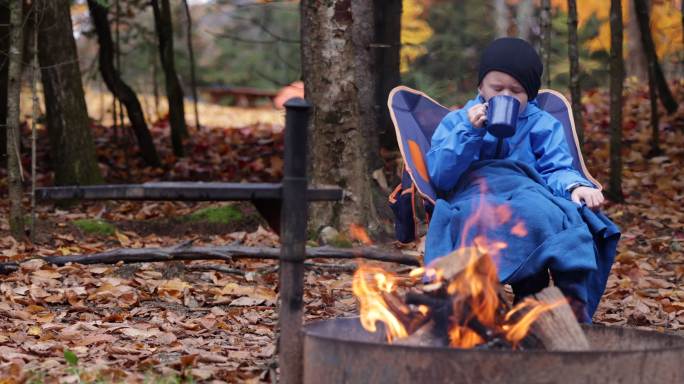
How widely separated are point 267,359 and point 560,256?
1.47 meters

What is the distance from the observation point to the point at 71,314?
5.69 metres

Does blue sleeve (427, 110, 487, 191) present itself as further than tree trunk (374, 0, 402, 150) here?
No

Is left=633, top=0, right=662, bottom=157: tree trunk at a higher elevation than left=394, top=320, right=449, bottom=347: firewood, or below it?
higher

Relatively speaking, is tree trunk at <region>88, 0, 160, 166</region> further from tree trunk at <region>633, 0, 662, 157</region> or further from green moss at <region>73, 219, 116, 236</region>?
tree trunk at <region>633, 0, 662, 157</region>

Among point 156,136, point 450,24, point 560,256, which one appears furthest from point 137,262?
point 450,24

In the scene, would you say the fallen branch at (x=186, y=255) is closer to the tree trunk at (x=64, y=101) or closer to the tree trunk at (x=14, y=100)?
the tree trunk at (x=14, y=100)

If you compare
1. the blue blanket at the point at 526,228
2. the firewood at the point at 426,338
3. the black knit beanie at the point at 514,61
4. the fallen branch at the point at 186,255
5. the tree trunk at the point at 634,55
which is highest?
the tree trunk at the point at 634,55

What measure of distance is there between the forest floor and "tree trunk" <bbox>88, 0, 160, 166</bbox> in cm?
31

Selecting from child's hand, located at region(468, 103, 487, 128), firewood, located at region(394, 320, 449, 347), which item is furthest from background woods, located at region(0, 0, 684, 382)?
child's hand, located at region(468, 103, 487, 128)

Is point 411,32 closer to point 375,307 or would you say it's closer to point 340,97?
point 340,97

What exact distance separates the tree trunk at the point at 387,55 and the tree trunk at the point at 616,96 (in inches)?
93.8

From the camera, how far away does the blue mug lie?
14.3 feet

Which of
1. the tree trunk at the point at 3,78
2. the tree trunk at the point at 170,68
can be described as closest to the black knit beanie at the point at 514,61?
the tree trunk at the point at 3,78

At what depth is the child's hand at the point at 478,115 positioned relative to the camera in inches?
177
